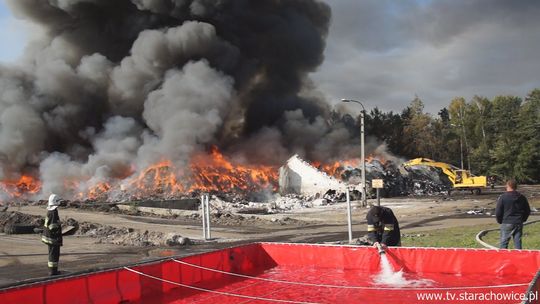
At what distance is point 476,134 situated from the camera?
2749 inches

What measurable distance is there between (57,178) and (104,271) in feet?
107

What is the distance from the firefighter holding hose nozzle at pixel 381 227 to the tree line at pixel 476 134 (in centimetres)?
5252

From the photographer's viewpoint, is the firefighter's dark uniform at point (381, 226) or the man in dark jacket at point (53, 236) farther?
the man in dark jacket at point (53, 236)

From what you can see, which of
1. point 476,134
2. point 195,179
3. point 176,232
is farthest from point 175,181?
point 476,134

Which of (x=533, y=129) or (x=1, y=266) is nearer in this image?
(x=1, y=266)

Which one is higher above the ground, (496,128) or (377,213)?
(496,128)

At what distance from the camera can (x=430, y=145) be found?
7131cm

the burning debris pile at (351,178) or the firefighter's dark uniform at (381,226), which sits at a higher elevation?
the burning debris pile at (351,178)

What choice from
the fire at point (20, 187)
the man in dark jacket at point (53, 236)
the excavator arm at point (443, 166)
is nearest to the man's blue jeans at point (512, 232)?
the man in dark jacket at point (53, 236)

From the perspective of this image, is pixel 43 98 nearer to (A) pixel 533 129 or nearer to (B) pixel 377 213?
(B) pixel 377 213

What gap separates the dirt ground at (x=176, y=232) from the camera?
11695 millimetres

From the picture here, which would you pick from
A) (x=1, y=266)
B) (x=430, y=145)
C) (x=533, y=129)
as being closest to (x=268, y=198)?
(x=1, y=266)

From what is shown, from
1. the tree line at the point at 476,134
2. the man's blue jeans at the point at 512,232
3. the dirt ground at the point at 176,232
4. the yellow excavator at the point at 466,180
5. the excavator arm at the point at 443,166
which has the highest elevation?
the tree line at the point at 476,134

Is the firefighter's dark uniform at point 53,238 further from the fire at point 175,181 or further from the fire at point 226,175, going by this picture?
the fire at point 226,175
